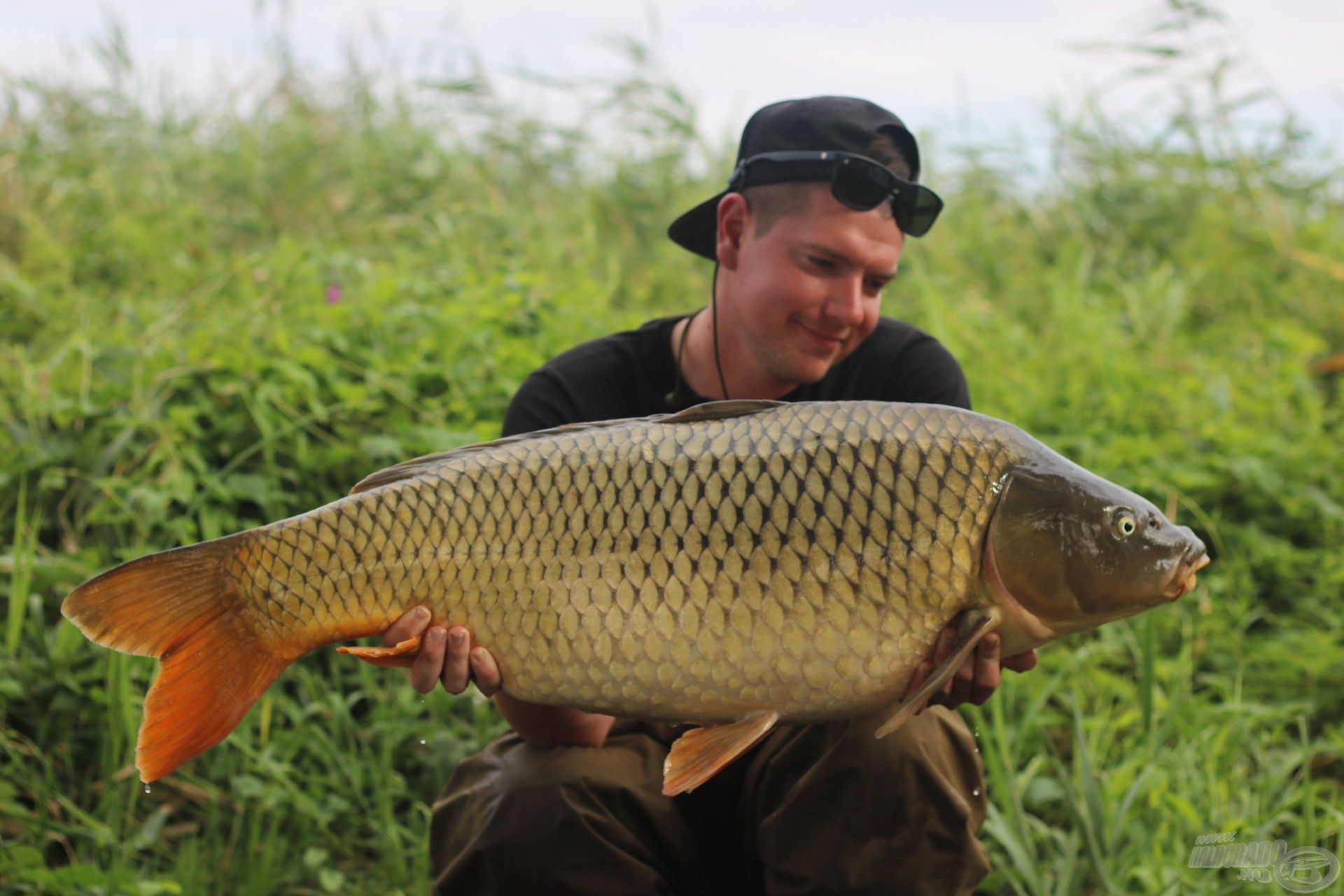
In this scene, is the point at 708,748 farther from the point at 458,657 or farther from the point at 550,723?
the point at 550,723

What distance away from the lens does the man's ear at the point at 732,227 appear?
220 cm

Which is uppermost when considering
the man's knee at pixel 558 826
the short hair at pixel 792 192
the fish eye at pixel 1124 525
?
the short hair at pixel 792 192

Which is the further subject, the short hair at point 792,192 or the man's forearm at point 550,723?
the short hair at point 792,192

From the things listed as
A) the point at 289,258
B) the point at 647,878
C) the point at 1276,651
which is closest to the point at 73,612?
the point at 647,878

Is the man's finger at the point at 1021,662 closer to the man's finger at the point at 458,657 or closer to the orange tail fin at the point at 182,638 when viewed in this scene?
the man's finger at the point at 458,657

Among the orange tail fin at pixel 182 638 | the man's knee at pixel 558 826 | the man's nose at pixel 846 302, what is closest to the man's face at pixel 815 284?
the man's nose at pixel 846 302

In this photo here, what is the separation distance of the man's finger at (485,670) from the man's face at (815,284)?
0.78 meters

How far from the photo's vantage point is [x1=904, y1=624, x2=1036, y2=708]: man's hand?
1.53 meters

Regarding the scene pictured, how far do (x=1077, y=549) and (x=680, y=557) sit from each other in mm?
486

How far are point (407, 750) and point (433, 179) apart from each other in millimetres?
3028

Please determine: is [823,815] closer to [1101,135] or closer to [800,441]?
[800,441]

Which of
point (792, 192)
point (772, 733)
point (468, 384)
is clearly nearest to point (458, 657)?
point (772, 733)

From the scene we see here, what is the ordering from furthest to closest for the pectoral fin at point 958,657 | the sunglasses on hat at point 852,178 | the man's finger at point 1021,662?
the sunglasses on hat at point 852,178 < the man's finger at point 1021,662 < the pectoral fin at point 958,657

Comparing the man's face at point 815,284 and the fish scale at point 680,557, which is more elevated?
the man's face at point 815,284
